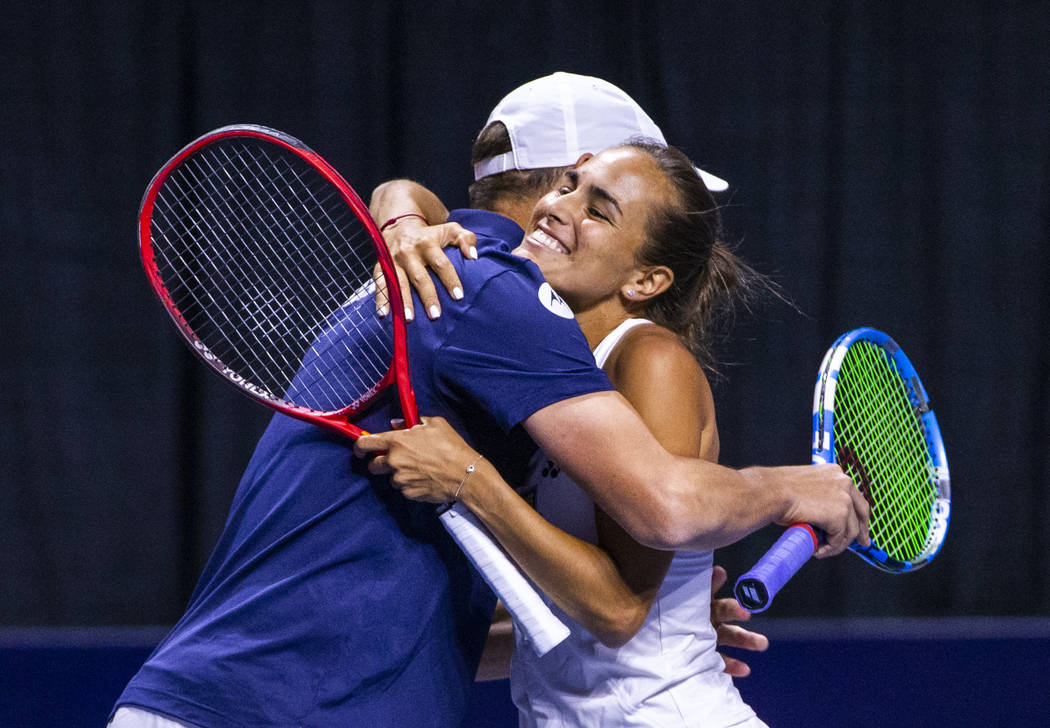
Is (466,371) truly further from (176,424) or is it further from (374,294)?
(176,424)

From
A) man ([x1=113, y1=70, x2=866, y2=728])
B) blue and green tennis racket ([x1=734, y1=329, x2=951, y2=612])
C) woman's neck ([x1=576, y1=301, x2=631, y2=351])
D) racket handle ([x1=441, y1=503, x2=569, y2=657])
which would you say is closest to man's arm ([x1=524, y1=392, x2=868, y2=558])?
man ([x1=113, y1=70, x2=866, y2=728])

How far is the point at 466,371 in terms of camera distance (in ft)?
3.94

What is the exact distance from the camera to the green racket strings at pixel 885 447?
188cm

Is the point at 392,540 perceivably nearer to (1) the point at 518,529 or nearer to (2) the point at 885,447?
(1) the point at 518,529

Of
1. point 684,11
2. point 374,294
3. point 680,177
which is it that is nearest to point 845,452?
point 680,177

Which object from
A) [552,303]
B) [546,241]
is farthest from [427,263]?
[546,241]

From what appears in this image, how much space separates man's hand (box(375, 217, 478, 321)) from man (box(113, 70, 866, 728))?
0.06 feet

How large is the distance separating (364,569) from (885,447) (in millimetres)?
1099

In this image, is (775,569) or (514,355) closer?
(514,355)

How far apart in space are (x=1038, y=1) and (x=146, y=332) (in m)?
2.82

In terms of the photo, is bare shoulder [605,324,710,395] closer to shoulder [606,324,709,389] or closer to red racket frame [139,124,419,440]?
shoulder [606,324,709,389]

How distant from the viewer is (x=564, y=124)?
5.48 feet

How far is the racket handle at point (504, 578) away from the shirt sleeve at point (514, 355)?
120mm

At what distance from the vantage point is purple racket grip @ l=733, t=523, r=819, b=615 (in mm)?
1307
